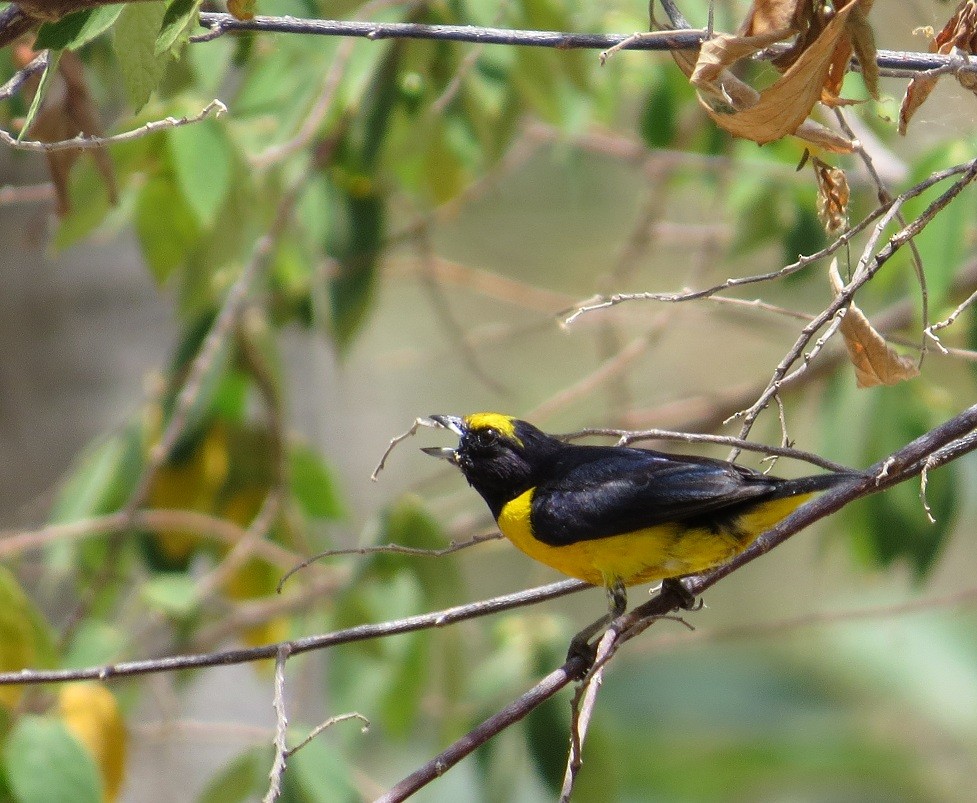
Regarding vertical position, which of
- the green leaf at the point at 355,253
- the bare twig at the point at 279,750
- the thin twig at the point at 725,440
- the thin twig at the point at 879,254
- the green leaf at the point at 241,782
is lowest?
the bare twig at the point at 279,750

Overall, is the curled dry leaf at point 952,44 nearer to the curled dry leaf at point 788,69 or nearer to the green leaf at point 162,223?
the curled dry leaf at point 788,69

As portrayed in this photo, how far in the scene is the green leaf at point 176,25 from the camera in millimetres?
1497

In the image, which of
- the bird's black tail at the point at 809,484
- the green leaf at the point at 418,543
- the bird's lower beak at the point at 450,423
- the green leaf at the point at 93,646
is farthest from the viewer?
the green leaf at the point at 418,543

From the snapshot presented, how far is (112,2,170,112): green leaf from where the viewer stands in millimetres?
1581

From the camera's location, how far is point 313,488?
4.21m

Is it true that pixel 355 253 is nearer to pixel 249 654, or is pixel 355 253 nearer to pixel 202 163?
pixel 202 163

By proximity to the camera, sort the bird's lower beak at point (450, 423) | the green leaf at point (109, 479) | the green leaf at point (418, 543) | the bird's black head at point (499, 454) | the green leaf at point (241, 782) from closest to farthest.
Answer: the bird's lower beak at point (450, 423) → the bird's black head at point (499, 454) → the green leaf at point (241, 782) → the green leaf at point (418, 543) → the green leaf at point (109, 479)

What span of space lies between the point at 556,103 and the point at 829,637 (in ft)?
22.4

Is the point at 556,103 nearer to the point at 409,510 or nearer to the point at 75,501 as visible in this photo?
the point at 409,510

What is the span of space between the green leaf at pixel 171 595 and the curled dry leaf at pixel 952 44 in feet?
7.37

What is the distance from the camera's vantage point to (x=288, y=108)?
3.05m

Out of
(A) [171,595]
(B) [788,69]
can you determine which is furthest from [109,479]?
(B) [788,69]

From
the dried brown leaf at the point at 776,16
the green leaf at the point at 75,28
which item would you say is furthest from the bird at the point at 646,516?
the green leaf at the point at 75,28

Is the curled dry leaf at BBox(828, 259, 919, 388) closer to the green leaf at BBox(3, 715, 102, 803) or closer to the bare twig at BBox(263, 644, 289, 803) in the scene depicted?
the bare twig at BBox(263, 644, 289, 803)
